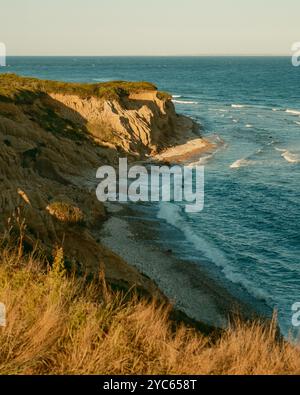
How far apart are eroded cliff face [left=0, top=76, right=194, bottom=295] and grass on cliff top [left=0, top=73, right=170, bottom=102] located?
0.57 metres

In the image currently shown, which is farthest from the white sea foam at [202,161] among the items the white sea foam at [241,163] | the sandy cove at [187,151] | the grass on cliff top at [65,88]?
the grass on cliff top at [65,88]

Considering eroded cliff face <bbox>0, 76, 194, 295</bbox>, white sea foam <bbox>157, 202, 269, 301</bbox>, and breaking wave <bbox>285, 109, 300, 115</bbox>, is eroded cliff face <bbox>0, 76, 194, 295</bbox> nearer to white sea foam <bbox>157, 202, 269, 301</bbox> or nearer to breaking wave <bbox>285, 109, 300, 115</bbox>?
white sea foam <bbox>157, 202, 269, 301</bbox>

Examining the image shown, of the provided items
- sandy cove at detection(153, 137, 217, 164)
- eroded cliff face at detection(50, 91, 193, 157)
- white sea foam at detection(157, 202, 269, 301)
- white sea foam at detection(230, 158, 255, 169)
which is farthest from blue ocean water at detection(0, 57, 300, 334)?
eroded cliff face at detection(50, 91, 193, 157)

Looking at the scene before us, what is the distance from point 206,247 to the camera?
26734 mm

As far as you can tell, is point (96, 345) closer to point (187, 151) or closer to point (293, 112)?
point (187, 151)

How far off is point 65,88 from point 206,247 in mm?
33443

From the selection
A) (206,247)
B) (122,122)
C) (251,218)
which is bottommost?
(206,247)

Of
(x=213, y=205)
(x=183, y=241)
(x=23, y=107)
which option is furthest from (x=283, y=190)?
(x=23, y=107)

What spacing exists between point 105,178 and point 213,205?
9507 millimetres

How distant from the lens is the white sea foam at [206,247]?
2205cm

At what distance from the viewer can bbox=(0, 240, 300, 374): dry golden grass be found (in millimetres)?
6031

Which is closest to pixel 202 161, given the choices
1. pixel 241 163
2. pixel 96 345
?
pixel 241 163

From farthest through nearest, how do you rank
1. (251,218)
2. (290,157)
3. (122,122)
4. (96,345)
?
(122,122), (290,157), (251,218), (96,345)
